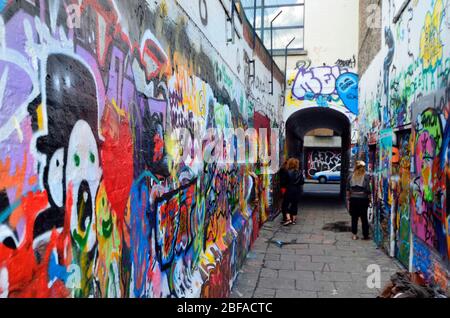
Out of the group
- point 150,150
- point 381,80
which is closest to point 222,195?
point 150,150

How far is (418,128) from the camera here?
4.81 m

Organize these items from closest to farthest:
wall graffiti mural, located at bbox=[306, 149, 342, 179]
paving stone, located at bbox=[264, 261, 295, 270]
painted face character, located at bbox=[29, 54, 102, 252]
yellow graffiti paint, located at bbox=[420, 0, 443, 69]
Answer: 1. painted face character, located at bbox=[29, 54, 102, 252]
2. yellow graffiti paint, located at bbox=[420, 0, 443, 69]
3. paving stone, located at bbox=[264, 261, 295, 270]
4. wall graffiti mural, located at bbox=[306, 149, 342, 179]

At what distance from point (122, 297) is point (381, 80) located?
6973 mm

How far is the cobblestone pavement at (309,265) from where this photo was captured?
5109 millimetres

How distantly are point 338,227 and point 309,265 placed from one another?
355 cm

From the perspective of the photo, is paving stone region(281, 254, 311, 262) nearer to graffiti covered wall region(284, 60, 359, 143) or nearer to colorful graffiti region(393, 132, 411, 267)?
colorful graffiti region(393, 132, 411, 267)

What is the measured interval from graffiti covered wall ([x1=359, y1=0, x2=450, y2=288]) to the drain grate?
188cm

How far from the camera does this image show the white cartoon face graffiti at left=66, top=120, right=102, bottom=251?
5.67 feet

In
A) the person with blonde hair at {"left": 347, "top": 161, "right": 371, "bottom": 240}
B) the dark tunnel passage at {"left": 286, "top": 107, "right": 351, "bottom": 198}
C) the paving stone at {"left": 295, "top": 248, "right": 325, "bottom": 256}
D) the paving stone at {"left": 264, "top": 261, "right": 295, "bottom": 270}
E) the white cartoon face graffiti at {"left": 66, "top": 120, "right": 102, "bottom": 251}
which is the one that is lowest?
the paving stone at {"left": 264, "top": 261, "right": 295, "bottom": 270}

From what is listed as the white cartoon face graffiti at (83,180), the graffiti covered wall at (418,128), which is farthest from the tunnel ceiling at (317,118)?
the white cartoon face graffiti at (83,180)

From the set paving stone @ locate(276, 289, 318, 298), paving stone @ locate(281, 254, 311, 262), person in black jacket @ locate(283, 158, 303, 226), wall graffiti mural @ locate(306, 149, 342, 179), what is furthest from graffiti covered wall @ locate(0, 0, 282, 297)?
wall graffiti mural @ locate(306, 149, 342, 179)

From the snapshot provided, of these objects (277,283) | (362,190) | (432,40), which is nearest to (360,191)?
(362,190)

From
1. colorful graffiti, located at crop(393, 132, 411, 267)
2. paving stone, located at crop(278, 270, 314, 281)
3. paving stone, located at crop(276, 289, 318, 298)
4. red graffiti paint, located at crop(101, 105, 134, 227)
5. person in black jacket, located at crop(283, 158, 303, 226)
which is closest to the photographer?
red graffiti paint, located at crop(101, 105, 134, 227)

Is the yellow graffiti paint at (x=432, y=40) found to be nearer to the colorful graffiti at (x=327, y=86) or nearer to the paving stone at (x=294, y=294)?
the paving stone at (x=294, y=294)
